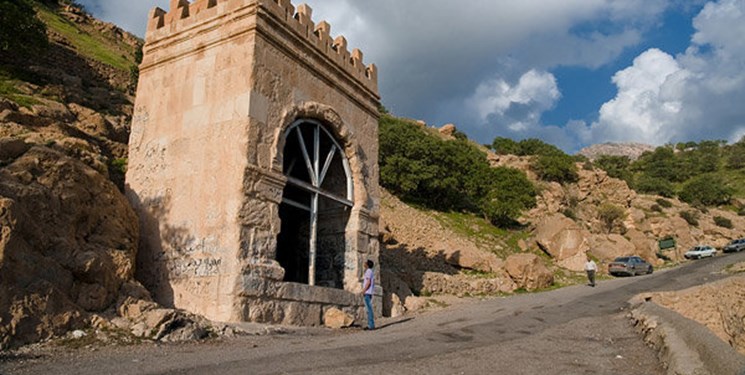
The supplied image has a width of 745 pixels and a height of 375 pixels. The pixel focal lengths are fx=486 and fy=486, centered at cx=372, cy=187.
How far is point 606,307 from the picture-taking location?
1271 cm

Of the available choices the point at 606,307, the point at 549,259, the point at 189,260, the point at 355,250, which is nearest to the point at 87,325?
the point at 189,260

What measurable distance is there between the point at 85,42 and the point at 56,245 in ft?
143

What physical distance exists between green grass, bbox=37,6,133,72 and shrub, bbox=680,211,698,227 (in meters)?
53.5

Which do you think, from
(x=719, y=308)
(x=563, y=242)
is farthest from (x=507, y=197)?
(x=719, y=308)

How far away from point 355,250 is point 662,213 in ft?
157

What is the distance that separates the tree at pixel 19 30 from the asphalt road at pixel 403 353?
27.4 meters

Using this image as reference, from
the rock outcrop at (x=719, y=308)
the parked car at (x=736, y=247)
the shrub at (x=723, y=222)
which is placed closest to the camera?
the rock outcrop at (x=719, y=308)

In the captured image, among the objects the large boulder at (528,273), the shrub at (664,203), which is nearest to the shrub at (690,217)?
the shrub at (664,203)

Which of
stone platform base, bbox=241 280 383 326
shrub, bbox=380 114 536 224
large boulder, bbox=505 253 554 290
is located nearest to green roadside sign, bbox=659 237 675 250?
shrub, bbox=380 114 536 224

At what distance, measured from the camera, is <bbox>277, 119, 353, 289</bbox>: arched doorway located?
11.4 meters

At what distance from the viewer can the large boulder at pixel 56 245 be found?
232 inches

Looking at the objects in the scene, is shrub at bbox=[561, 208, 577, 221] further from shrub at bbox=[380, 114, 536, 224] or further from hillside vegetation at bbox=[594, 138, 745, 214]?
hillside vegetation at bbox=[594, 138, 745, 214]

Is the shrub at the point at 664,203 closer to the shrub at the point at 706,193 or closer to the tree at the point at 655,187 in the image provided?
the shrub at the point at 706,193

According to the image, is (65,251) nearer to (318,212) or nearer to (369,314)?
(369,314)
